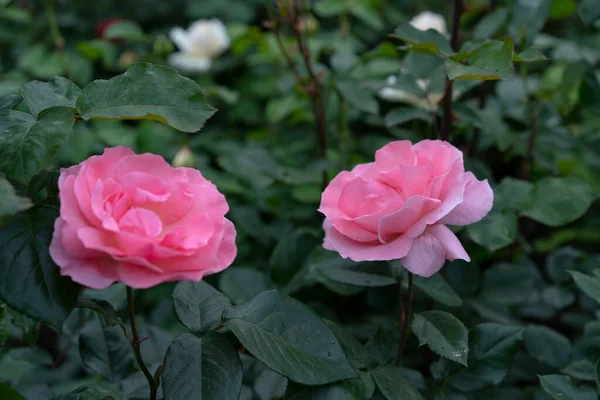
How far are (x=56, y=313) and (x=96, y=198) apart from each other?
0.11 m

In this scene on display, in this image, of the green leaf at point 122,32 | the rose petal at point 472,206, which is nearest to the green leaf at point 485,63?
the rose petal at point 472,206

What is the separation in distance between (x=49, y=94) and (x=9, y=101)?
0.04 metres

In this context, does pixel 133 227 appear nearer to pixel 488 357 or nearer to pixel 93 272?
pixel 93 272

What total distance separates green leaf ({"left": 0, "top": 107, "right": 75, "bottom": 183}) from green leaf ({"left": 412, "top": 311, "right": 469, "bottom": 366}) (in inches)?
17.1

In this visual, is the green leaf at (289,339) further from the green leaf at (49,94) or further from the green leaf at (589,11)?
the green leaf at (589,11)

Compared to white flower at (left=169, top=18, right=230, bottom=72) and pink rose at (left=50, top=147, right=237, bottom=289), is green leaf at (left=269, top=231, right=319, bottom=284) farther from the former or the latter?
white flower at (left=169, top=18, right=230, bottom=72)

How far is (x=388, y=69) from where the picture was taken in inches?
59.9

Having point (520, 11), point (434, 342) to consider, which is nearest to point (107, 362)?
point (434, 342)

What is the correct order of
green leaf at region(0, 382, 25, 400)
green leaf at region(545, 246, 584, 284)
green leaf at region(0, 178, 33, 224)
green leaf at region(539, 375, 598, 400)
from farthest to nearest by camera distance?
green leaf at region(545, 246, 584, 284) < green leaf at region(539, 375, 598, 400) < green leaf at region(0, 382, 25, 400) < green leaf at region(0, 178, 33, 224)

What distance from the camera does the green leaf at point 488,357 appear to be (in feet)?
2.43

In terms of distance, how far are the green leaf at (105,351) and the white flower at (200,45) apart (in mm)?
1171

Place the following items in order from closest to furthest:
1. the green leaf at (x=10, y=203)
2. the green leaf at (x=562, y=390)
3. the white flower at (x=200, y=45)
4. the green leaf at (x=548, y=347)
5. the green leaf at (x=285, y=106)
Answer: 1. the green leaf at (x=10, y=203)
2. the green leaf at (x=562, y=390)
3. the green leaf at (x=548, y=347)
4. the green leaf at (x=285, y=106)
5. the white flower at (x=200, y=45)

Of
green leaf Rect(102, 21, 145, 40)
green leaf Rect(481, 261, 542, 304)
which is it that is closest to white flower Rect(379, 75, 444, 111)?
green leaf Rect(481, 261, 542, 304)

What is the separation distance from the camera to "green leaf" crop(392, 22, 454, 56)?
29.7 inches
